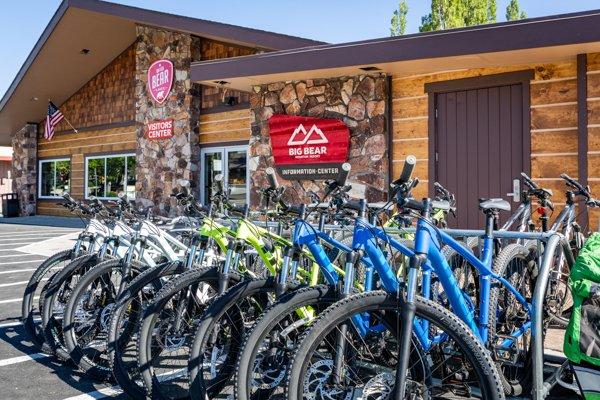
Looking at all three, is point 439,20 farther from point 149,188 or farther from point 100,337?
point 100,337

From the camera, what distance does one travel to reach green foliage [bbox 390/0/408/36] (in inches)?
1115

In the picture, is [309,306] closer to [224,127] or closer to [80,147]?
[224,127]

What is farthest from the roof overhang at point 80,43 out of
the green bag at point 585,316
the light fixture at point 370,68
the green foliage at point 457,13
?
the green foliage at point 457,13

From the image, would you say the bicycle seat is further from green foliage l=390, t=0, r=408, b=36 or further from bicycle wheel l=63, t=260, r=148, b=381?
green foliage l=390, t=0, r=408, b=36

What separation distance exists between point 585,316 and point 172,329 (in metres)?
2.30

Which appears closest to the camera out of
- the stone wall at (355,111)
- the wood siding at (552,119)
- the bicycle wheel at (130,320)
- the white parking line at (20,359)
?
the bicycle wheel at (130,320)

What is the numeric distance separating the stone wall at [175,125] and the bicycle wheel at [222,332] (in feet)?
32.7

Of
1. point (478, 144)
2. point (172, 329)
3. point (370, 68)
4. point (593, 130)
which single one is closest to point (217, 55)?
point (370, 68)

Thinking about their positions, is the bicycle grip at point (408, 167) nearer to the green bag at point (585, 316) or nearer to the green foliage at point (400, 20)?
the green bag at point (585, 316)

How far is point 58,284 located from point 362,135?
214 inches

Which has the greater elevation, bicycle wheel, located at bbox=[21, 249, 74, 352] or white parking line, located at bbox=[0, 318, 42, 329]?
bicycle wheel, located at bbox=[21, 249, 74, 352]

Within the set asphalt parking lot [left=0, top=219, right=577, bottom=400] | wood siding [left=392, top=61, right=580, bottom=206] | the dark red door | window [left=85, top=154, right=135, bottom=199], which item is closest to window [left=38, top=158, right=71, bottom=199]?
window [left=85, top=154, right=135, bottom=199]

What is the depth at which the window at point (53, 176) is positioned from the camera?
19.6 metres

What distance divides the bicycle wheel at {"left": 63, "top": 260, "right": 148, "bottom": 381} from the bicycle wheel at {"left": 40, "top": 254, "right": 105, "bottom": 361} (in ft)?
0.77
